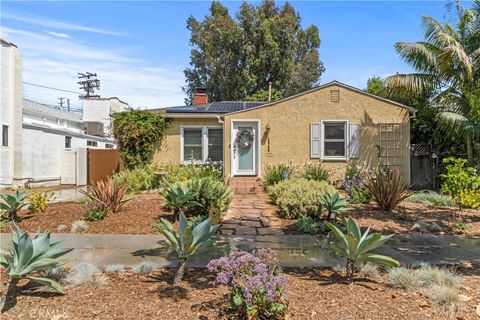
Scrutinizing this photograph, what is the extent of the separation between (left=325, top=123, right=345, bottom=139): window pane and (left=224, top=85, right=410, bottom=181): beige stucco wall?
292 mm

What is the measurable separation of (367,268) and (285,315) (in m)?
1.52

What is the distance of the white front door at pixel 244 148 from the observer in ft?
45.9

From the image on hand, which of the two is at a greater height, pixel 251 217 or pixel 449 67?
pixel 449 67

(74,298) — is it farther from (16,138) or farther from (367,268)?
(16,138)

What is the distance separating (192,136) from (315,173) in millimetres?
5400

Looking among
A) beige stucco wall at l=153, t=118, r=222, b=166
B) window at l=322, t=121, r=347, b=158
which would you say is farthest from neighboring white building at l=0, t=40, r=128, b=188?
window at l=322, t=121, r=347, b=158

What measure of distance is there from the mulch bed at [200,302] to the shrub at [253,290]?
0.69 ft

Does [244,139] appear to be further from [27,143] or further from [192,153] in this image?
[27,143]

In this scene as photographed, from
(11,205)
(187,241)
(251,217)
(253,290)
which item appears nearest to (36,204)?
(11,205)

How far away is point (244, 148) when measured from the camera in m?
14.0

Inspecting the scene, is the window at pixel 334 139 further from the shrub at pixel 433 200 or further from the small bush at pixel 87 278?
the small bush at pixel 87 278

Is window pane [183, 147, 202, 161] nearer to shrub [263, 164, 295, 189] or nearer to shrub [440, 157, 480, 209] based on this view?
shrub [263, 164, 295, 189]

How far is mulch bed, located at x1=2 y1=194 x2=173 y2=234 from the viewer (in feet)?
22.2

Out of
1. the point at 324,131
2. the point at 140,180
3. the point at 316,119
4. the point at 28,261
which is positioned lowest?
the point at 28,261
